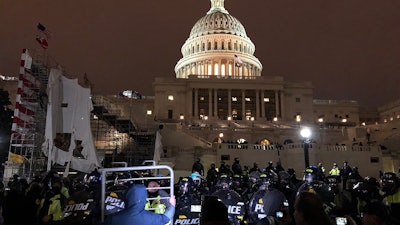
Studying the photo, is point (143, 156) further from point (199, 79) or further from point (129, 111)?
point (199, 79)

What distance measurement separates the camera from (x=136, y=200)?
199 inches

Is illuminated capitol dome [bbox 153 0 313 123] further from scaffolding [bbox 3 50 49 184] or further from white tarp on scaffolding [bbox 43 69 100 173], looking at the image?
white tarp on scaffolding [bbox 43 69 100 173]

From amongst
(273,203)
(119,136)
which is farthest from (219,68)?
(273,203)

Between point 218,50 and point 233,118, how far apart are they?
3022cm

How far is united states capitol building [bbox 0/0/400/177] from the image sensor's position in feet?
139

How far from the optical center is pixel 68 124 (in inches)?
890

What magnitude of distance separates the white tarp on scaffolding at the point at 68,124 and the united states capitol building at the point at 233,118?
40.3 ft

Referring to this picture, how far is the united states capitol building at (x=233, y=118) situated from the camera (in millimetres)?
42375

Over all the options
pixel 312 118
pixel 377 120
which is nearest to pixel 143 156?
pixel 312 118

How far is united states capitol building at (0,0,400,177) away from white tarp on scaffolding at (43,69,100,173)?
1229 cm

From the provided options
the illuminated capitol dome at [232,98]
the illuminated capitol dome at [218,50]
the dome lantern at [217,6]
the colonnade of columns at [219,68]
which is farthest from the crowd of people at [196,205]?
the dome lantern at [217,6]

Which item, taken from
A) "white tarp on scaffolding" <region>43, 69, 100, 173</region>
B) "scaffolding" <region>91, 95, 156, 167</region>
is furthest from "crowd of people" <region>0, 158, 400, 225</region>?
"scaffolding" <region>91, 95, 156, 167</region>

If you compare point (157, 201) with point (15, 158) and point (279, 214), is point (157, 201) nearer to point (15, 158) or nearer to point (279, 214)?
point (279, 214)

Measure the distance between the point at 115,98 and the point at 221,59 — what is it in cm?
3184
